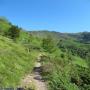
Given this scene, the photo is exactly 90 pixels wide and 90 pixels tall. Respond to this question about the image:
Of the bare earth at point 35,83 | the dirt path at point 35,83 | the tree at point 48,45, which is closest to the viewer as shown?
the dirt path at point 35,83

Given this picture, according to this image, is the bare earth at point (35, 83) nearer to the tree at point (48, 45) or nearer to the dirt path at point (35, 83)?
the dirt path at point (35, 83)

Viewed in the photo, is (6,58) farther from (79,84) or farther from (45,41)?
(45,41)

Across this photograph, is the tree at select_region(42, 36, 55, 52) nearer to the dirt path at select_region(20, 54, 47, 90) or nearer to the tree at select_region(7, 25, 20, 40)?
the tree at select_region(7, 25, 20, 40)

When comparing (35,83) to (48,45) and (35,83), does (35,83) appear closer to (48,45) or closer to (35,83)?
(35,83)

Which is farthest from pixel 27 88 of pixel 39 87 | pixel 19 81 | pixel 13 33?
pixel 13 33

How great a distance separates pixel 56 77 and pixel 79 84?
3.79 metres

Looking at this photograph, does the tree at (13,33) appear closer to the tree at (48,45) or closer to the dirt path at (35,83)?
the tree at (48,45)

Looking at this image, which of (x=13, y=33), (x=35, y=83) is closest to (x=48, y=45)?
(x=13, y=33)

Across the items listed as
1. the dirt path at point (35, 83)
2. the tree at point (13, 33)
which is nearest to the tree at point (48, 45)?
the tree at point (13, 33)

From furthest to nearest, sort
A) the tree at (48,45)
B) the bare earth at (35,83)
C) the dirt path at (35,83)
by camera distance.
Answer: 1. the tree at (48,45)
2. the bare earth at (35,83)
3. the dirt path at (35,83)

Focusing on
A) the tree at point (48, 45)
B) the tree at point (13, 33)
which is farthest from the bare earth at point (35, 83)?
the tree at point (13, 33)

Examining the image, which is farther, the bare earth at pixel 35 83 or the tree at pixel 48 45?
the tree at pixel 48 45

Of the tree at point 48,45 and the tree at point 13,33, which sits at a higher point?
the tree at point 13,33

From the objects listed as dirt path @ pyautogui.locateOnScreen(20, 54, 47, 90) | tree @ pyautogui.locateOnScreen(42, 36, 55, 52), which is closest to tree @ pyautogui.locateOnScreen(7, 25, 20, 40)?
tree @ pyautogui.locateOnScreen(42, 36, 55, 52)
